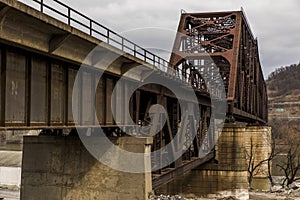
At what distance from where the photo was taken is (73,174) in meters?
17.5

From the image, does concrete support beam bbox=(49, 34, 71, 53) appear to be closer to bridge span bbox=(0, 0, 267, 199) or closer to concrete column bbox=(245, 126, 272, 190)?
bridge span bbox=(0, 0, 267, 199)

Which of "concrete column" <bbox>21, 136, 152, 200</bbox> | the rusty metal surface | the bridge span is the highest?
the rusty metal surface

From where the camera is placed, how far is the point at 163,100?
2105 centimetres

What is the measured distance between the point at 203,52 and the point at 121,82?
91.9ft

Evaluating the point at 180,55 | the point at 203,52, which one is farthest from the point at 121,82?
the point at 203,52

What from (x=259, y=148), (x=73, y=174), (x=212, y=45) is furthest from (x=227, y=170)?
(x=73, y=174)

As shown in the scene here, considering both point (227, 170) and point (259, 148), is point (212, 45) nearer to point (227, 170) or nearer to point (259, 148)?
point (227, 170)

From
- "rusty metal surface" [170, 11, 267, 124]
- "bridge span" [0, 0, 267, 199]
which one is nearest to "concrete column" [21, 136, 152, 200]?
"bridge span" [0, 0, 267, 199]

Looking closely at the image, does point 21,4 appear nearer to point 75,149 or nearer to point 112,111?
point 112,111

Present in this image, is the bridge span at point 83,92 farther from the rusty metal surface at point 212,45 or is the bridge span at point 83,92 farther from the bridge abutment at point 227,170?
the rusty metal surface at point 212,45

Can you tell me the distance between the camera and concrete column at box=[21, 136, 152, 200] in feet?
52.2

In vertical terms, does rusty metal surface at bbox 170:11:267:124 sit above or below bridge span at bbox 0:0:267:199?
above

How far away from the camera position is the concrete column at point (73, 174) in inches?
626

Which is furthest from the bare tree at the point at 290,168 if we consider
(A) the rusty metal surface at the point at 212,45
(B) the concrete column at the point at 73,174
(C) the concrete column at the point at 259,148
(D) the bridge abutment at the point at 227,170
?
(B) the concrete column at the point at 73,174
